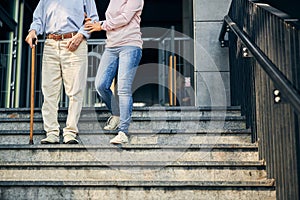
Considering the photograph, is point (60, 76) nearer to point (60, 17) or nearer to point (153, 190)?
point (60, 17)

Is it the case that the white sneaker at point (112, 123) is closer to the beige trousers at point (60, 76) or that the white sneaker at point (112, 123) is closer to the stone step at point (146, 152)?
the beige trousers at point (60, 76)

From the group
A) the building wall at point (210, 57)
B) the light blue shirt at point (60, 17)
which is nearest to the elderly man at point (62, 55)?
the light blue shirt at point (60, 17)

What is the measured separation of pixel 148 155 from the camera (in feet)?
14.3

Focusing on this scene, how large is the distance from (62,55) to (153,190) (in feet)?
5.64

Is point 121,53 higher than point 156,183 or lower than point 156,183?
higher

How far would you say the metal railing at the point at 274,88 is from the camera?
307cm

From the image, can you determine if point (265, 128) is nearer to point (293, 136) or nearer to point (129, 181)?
point (293, 136)

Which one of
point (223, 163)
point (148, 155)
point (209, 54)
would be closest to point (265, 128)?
point (223, 163)

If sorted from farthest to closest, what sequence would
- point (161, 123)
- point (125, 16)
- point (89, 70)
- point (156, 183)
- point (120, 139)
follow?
1. point (89, 70)
2. point (161, 123)
3. point (125, 16)
4. point (120, 139)
5. point (156, 183)

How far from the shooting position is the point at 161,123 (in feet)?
16.6

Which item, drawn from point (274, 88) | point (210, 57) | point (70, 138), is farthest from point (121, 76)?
point (210, 57)

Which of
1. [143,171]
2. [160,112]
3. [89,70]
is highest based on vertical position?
[89,70]

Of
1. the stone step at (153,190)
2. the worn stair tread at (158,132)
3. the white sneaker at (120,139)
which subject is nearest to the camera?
the stone step at (153,190)

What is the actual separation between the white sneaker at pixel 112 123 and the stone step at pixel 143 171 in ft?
2.78
